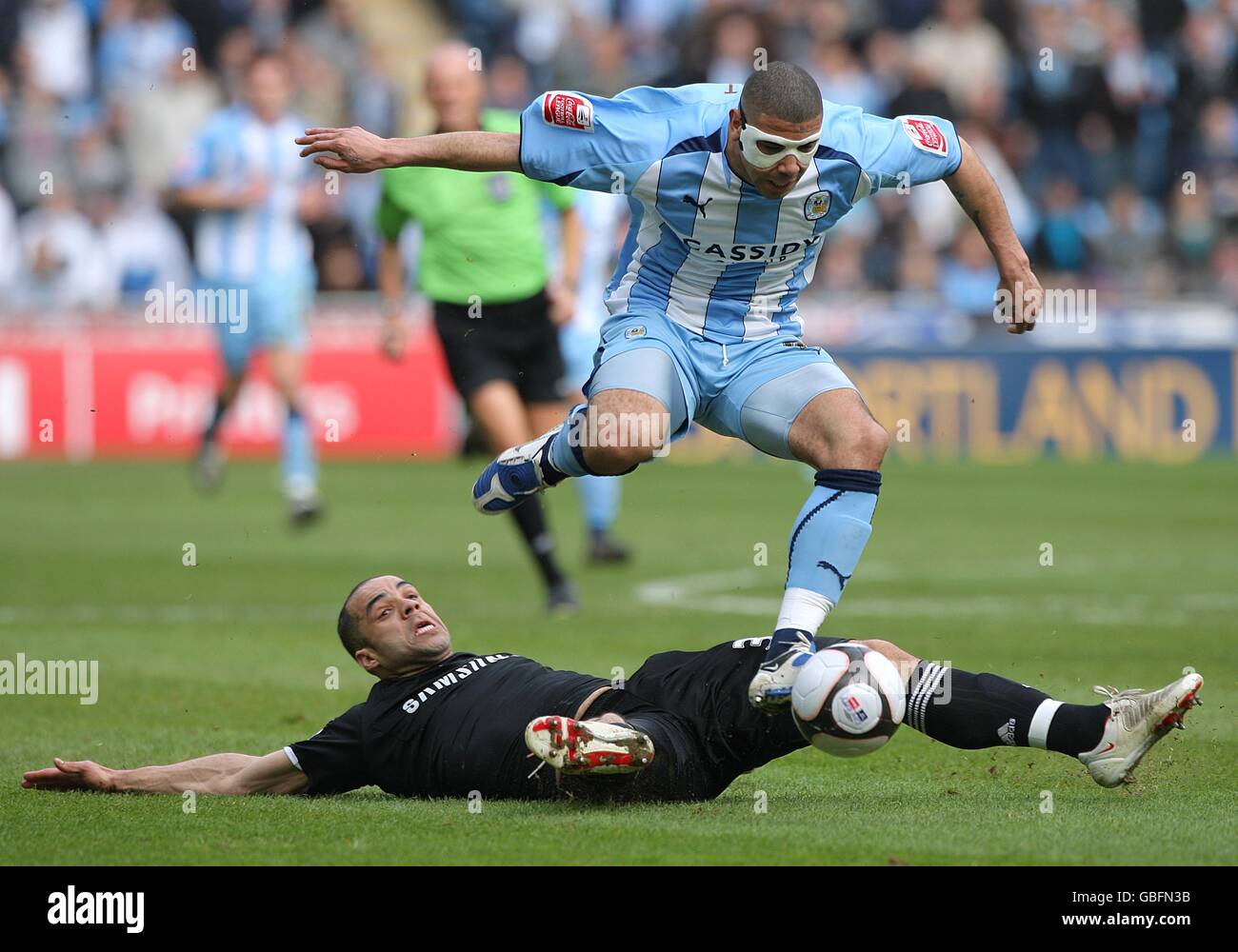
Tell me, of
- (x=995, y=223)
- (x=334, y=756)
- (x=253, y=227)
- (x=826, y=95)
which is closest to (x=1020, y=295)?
(x=995, y=223)

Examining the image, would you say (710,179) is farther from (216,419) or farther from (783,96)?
(216,419)

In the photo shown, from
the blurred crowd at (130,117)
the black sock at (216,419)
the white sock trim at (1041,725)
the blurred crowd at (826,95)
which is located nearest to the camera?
the white sock trim at (1041,725)

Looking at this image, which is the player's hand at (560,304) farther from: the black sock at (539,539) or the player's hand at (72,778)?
the player's hand at (72,778)

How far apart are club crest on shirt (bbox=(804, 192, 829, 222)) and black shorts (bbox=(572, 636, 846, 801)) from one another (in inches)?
61.4

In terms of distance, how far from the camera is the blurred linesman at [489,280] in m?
10.6

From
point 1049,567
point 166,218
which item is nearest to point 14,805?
point 1049,567

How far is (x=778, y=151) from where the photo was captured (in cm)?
623

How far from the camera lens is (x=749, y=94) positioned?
623 centimetres

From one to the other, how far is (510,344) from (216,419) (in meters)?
5.33

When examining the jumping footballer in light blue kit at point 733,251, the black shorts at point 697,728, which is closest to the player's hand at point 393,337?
the jumping footballer in light blue kit at point 733,251

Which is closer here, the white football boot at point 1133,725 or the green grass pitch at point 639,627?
the green grass pitch at point 639,627

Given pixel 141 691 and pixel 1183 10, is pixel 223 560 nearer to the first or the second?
pixel 141 691

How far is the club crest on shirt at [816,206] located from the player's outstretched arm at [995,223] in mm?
537
